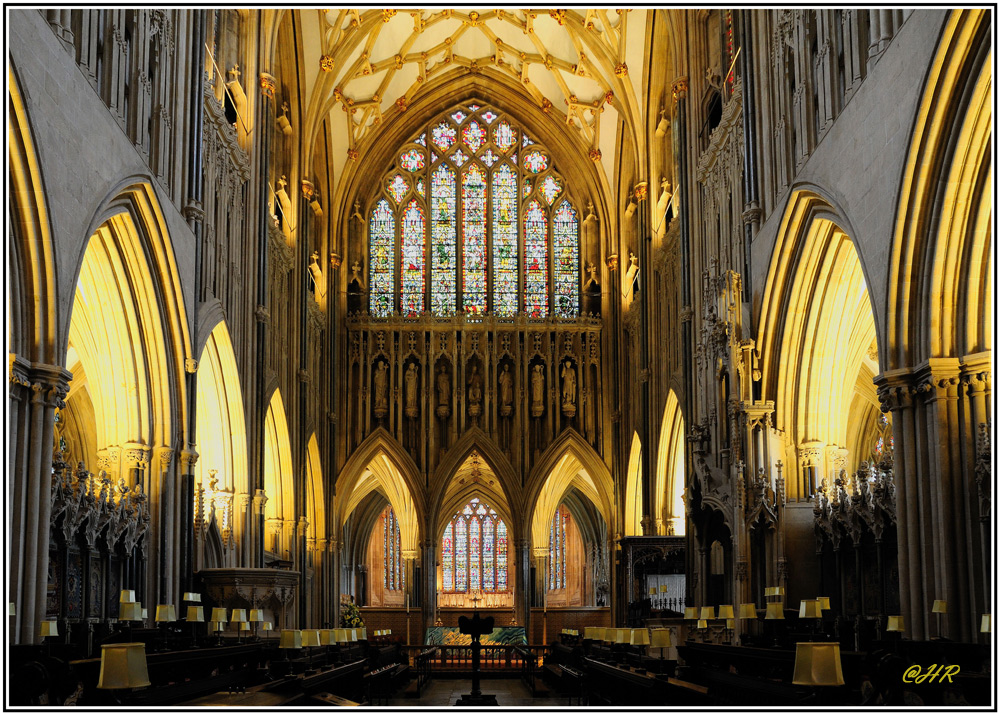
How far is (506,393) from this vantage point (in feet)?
113

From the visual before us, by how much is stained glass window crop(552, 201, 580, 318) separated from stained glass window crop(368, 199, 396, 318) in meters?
5.18

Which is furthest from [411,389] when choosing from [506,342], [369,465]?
[506,342]

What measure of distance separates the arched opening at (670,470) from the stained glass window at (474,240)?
9109 millimetres

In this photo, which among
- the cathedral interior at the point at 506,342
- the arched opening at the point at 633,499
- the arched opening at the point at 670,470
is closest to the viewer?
the cathedral interior at the point at 506,342

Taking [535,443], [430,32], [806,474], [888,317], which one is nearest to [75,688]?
[888,317]

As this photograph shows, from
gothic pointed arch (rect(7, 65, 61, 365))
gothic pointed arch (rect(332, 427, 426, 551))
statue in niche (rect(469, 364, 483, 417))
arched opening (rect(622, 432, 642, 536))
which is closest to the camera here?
gothic pointed arch (rect(7, 65, 61, 365))

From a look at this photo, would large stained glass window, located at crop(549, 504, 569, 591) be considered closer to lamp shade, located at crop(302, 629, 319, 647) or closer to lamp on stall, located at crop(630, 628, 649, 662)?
lamp on stall, located at crop(630, 628, 649, 662)

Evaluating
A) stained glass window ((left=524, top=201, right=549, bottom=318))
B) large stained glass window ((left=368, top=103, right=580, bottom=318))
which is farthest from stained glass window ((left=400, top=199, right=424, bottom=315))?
stained glass window ((left=524, top=201, right=549, bottom=318))

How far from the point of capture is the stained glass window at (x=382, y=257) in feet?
118

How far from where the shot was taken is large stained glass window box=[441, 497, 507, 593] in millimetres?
44094

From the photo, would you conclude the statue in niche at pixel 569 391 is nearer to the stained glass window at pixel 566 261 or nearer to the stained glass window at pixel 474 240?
the stained glass window at pixel 566 261

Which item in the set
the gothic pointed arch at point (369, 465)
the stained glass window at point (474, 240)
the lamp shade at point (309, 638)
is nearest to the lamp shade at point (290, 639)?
the lamp shade at point (309, 638)

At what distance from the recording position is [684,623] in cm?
2031

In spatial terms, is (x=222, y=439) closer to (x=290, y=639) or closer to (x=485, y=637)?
(x=485, y=637)
